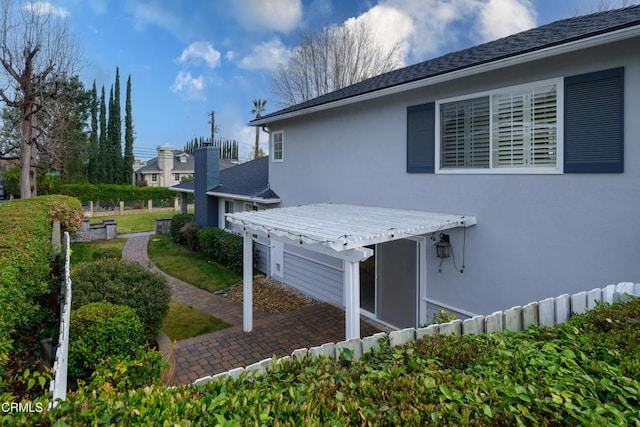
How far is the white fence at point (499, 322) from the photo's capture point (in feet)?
11.1

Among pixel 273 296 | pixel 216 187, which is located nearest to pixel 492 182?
pixel 273 296

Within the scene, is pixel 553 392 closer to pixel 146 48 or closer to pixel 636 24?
pixel 636 24

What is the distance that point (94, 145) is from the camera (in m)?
41.2

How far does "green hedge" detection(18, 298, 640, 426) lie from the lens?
2.17 m

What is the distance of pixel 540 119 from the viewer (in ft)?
21.2

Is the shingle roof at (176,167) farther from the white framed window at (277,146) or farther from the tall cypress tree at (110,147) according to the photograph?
the white framed window at (277,146)

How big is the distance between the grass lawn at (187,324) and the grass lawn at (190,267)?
2.16 m

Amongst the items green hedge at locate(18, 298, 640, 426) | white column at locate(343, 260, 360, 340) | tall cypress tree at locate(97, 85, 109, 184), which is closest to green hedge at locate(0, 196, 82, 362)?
green hedge at locate(18, 298, 640, 426)

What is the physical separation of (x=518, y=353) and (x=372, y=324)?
6.64 m

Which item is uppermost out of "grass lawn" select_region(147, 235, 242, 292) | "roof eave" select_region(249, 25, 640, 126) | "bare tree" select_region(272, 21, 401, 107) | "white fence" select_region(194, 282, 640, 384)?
Answer: "bare tree" select_region(272, 21, 401, 107)

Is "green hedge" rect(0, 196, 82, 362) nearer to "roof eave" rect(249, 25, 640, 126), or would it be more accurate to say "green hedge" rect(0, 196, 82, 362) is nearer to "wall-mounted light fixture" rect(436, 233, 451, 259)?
"wall-mounted light fixture" rect(436, 233, 451, 259)

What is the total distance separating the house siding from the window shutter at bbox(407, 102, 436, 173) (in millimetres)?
173

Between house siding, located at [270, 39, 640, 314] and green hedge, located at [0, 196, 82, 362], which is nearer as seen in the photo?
green hedge, located at [0, 196, 82, 362]

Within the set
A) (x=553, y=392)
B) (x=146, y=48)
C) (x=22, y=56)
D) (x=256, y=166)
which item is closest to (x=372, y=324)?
(x=553, y=392)
